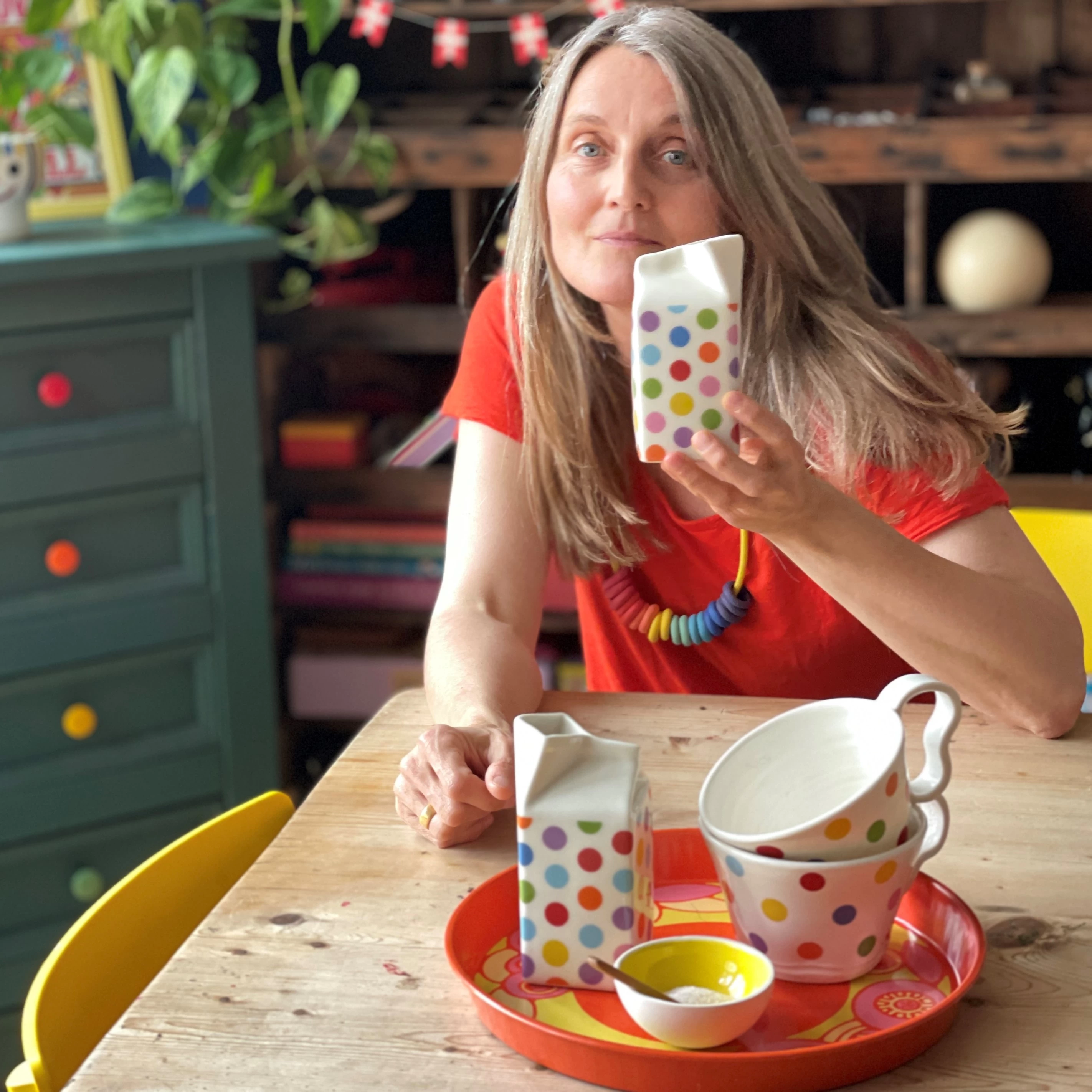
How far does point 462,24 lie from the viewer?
232 centimetres

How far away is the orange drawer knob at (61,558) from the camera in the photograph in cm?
205

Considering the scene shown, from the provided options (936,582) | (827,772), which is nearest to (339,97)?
(936,582)

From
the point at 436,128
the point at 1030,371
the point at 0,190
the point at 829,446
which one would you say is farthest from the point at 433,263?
the point at 829,446

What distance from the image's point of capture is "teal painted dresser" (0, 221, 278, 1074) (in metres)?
2.02

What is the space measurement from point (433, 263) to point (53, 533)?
0.91m

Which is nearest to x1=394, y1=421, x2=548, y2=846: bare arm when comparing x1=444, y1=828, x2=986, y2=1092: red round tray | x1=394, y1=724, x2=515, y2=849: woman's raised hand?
x1=394, y1=724, x2=515, y2=849: woman's raised hand

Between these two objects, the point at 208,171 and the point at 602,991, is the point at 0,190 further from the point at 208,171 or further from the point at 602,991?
the point at 602,991

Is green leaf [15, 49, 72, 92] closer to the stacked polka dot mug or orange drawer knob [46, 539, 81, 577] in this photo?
orange drawer knob [46, 539, 81, 577]

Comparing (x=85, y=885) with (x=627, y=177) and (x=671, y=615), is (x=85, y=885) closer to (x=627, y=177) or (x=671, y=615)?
(x=671, y=615)

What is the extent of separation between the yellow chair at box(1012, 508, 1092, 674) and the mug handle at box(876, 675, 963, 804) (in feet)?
2.33

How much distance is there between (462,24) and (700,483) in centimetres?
162

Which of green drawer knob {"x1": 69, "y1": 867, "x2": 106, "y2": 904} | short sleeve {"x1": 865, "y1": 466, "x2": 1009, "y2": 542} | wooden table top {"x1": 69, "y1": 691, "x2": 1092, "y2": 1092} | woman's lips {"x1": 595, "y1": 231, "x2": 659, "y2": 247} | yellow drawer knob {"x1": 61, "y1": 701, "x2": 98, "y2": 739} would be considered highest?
woman's lips {"x1": 595, "y1": 231, "x2": 659, "y2": 247}

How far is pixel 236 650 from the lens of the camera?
7.38 ft

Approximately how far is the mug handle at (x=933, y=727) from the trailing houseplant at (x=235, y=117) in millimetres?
1714
